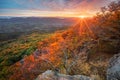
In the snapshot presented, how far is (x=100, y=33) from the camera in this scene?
53.4 feet

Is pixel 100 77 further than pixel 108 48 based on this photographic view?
No

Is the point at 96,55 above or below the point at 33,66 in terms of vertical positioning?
above

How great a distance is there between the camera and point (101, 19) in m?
17.5

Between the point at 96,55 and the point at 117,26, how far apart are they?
3.00 meters

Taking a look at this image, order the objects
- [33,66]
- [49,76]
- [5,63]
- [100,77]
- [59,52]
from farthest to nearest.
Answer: [5,63]
[33,66]
[59,52]
[100,77]
[49,76]

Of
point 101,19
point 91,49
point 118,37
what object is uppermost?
point 101,19

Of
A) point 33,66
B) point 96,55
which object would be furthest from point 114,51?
point 33,66

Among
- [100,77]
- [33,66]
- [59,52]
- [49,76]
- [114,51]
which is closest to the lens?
[49,76]

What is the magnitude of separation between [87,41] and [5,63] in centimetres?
3666

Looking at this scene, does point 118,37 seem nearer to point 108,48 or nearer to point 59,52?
point 108,48

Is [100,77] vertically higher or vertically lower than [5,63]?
higher

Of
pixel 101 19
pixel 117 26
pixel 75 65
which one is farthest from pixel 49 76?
pixel 101 19

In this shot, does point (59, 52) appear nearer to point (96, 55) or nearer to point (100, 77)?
point (96, 55)

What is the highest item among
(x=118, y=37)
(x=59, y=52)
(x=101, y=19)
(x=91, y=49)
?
(x=101, y=19)
